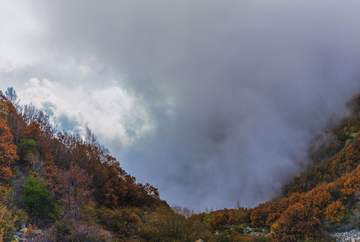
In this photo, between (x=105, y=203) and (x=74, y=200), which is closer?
(x=74, y=200)

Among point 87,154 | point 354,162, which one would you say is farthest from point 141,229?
point 354,162

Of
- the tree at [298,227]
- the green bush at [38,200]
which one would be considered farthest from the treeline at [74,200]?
the tree at [298,227]

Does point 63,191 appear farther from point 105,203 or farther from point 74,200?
point 105,203

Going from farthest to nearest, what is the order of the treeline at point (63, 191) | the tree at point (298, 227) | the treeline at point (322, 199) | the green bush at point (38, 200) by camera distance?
the treeline at point (322, 199) < the tree at point (298, 227) < the green bush at point (38, 200) < the treeline at point (63, 191)

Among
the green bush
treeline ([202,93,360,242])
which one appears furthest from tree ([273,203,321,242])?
the green bush

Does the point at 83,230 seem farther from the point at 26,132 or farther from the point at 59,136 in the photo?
the point at 59,136

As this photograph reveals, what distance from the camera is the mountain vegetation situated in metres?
10.1

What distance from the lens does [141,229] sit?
13.6 m

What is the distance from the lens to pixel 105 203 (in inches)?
725

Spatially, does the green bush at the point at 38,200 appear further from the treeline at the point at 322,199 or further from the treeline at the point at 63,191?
the treeline at the point at 322,199

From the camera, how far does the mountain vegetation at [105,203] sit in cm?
1012

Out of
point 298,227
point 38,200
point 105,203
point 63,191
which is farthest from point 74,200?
point 298,227

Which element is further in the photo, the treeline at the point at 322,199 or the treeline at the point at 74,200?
the treeline at the point at 322,199

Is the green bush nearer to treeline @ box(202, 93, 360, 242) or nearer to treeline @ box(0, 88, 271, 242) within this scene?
treeline @ box(0, 88, 271, 242)
